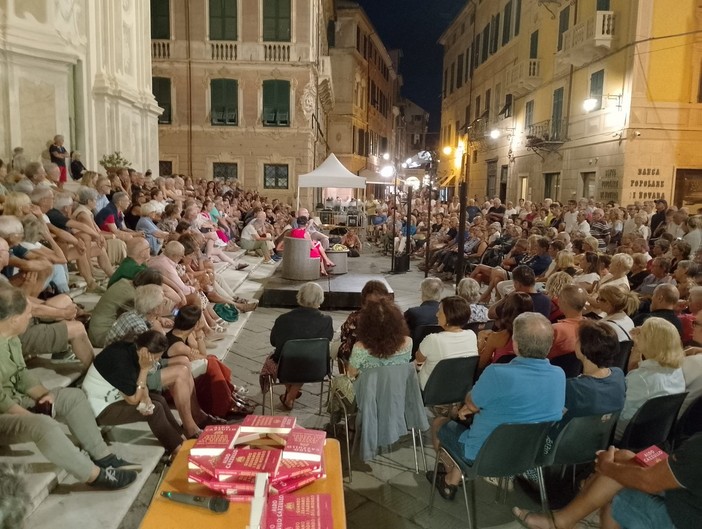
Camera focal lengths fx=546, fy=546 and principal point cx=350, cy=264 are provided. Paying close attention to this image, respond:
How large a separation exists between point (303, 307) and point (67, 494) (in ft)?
6.95

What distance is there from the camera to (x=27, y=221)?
4.96 m

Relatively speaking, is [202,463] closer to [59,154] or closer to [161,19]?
[59,154]

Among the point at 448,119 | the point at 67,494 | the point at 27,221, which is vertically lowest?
the point at 67,494

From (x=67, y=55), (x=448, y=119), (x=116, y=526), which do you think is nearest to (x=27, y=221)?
(x=116, y=526)

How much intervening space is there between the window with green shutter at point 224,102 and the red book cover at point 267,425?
21584mm

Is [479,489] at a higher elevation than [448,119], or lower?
lower

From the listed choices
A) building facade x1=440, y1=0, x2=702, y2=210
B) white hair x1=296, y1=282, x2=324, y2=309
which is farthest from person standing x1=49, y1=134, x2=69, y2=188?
building facade x1=440, y1=0, x2=702, y2=210

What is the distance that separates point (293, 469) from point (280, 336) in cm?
224

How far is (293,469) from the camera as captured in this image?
7.04ft

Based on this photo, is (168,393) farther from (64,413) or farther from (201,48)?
(201,48)

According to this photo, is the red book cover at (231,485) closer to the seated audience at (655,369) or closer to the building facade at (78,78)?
the seated audience at (655,369)

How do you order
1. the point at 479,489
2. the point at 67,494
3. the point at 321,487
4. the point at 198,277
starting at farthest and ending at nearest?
the point at 198,277
the point at 479,489
the point at 67,494
the point at 321,487

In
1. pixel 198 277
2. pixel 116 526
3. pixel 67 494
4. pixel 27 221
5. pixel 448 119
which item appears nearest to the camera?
pixel 116 526

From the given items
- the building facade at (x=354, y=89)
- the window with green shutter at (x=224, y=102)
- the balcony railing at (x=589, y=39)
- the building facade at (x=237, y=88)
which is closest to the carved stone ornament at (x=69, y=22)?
the building facade at (x=237, y=88)
